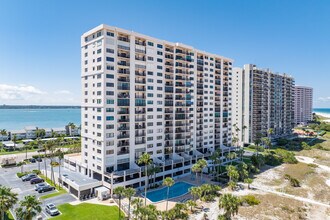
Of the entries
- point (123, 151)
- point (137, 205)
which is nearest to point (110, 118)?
point (123, 151)

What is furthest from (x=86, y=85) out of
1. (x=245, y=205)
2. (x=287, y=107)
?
(x=287, y=107)

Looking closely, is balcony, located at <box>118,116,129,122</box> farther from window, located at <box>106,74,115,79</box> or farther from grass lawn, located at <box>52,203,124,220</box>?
grass lawn, located at <box>52,203,124,220</box>

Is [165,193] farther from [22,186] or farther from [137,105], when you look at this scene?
[22,186]

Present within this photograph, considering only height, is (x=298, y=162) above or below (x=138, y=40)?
below

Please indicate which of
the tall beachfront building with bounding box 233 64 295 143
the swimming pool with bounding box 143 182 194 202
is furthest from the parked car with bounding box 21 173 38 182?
the tall beachfront building with bounding box 233 64 295 143

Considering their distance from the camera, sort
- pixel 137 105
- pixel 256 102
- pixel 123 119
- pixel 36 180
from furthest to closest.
Answer: 1. pixel 256 102
2. pixel 137 105
3. pixel 36 180
4. pixel 123 119

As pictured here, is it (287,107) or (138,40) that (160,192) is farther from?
(287,107)

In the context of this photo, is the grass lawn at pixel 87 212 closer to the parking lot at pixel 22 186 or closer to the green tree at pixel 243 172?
the parking lot at pixel 22 186
